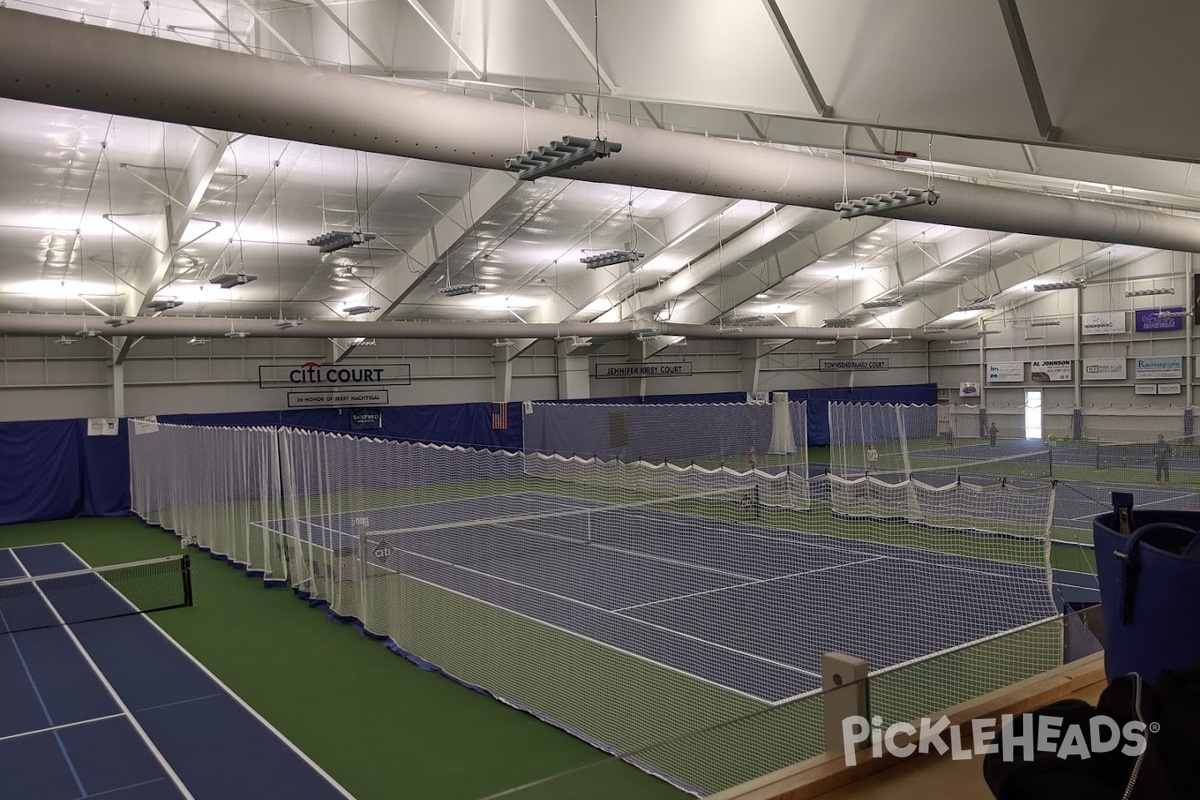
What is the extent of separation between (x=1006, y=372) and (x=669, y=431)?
884 inches

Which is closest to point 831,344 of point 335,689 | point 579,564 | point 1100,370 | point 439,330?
point 1100,370

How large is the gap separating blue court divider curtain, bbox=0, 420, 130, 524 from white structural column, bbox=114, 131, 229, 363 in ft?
8.74

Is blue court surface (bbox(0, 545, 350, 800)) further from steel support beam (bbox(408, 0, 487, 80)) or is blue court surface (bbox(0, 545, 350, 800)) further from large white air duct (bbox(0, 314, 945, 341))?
large white air duct (bbox(0, 314, 945, 341))

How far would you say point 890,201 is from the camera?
37.5 ft

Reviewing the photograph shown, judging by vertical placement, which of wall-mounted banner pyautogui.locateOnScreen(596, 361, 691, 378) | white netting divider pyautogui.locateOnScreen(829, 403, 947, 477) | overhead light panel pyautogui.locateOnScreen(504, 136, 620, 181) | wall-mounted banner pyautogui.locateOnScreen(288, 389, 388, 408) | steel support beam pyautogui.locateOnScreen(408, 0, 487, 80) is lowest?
white netting divider pyautogui.locateOnScreen(829, 403, 947, 477)

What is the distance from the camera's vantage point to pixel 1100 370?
41.6m

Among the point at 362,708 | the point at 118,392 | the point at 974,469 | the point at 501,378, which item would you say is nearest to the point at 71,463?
the point at 118,392

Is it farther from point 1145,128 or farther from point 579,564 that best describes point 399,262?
point 1145,128

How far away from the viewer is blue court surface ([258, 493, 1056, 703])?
464 inches

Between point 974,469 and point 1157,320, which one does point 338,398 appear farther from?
point 1157,320

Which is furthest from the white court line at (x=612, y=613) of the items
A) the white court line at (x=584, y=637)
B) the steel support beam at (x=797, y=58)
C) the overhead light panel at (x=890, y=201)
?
the steel support beam at (x=797, y=58)

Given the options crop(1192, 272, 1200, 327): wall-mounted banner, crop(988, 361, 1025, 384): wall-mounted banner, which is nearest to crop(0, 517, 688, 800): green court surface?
crop(1192, 272, 1200, 327): wall-mounted banner

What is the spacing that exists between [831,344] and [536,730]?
4082 cm

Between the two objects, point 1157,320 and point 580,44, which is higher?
point 580,44
